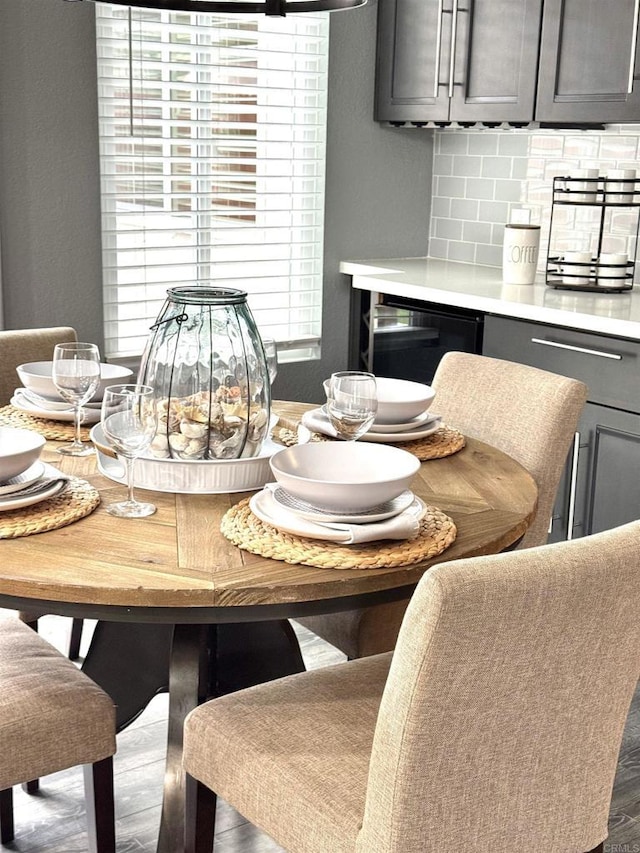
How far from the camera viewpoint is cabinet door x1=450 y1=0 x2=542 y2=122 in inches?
132

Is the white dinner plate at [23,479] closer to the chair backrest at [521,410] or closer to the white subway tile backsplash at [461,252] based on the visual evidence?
the chair backrest at [521,410]

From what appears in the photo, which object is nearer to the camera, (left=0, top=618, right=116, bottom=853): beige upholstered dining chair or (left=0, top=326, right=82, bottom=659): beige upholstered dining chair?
(left=0, top=618, right=116, bottom=853): beige upholstered dining chair

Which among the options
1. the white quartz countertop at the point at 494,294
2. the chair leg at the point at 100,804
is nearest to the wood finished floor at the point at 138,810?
the chair leg at the point at 100,804

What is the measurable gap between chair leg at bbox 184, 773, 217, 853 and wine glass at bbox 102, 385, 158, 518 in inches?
16.0

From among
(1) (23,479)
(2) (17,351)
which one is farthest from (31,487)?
(2) (17,351)

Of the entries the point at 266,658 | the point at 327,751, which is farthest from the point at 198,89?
the point at 327,751

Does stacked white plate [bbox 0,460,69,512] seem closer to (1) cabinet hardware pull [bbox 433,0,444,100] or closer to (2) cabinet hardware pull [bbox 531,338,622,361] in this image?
(2) cabinet hardware pull [bbox 531,338,622,361]

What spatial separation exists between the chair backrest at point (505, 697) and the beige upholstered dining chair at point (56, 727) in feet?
1.64

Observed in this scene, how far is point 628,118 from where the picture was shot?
3.07m

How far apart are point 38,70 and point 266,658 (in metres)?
2.03

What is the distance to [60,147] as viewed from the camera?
10.7ft

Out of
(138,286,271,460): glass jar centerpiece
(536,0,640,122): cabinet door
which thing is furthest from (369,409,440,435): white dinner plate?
(536,0,640,122): cabinet door

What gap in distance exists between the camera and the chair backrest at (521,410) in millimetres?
2154

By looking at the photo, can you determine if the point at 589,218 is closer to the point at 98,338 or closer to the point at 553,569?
the point at 98,338
